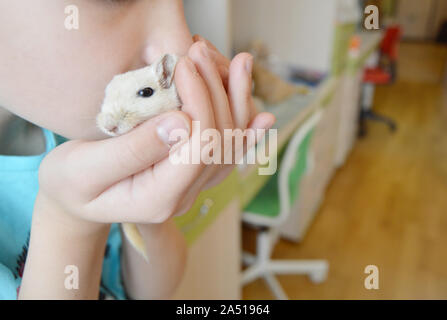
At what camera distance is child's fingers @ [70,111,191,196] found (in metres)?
0.20

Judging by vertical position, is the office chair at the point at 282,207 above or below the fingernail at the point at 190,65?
below

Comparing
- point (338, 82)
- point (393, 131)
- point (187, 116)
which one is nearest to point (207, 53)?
point (187, 116)

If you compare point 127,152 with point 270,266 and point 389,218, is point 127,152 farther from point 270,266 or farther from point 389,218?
point 389,218

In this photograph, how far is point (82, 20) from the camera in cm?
17

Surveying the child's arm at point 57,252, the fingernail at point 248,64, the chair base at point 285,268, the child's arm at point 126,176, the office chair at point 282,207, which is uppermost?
the fingernail at point 248,64

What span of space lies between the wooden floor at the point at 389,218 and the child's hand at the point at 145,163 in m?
0.37

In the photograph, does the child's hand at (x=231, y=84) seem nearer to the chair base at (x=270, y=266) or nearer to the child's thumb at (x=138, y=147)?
the child's thumb at (x=138, y=147)

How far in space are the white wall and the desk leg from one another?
2.38ft

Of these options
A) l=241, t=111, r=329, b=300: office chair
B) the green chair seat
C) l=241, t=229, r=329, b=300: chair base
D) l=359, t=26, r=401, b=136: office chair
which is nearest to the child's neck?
l=241, t=111, r=329, b=300: office chair

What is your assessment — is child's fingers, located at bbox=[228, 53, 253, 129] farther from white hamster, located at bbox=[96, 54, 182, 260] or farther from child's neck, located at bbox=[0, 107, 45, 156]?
child's neck, located at bbox=[0, 107, 45, 156]

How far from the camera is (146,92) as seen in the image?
0.20m

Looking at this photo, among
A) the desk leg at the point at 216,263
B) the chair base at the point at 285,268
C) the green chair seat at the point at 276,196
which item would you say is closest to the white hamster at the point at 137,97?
the desk leg at the point at 216,263

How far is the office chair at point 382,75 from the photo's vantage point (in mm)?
2707

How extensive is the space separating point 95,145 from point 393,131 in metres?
3.00
